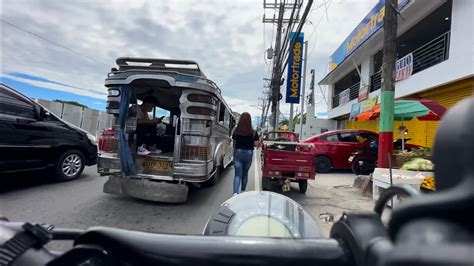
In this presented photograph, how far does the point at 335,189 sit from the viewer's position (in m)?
7.83

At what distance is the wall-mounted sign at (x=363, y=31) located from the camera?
12.3 m

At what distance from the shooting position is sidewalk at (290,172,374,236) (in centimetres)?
540

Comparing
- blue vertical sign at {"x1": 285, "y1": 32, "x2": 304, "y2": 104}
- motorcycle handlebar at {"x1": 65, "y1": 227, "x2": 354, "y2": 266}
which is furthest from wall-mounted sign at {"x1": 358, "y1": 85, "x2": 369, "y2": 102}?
motorcycle handlebar at {"x1": 65, "y1": 227, "x2": 354, "y2": 266}

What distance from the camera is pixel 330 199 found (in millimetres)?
6602

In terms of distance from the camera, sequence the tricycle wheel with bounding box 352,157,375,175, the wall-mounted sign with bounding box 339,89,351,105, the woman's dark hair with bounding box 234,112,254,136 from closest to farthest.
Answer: the woman's dark hair with bounding box 234,112,254,136 → the tricycle wheel with bounding box 352,157,375,175 → the wall-mounted sign with bounding box 339,89,351,105

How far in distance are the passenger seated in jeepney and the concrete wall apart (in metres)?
10.4

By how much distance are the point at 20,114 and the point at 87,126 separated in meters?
15.6

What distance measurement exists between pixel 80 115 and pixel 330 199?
18.1m

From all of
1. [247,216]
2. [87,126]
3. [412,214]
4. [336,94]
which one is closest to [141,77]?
[247,216]

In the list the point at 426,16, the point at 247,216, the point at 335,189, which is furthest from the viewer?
the point at 426,16

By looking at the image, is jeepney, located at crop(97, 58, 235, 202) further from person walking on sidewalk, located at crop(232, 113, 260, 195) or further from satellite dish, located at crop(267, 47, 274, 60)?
satellite dish, located at crop(267, 47, 274, 60)

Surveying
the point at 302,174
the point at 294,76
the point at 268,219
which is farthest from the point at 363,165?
the point at 294,76

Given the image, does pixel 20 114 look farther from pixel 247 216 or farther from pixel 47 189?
pixel 247 216

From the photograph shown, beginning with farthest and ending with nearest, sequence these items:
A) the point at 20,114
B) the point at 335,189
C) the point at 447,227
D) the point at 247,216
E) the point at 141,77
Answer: the point at 335,189, the point at 20,114, the point at 141,77, the point at 247,216, the point at 447,227
